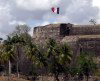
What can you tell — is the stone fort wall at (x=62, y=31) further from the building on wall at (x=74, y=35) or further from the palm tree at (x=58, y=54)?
the palm tree at (x=58, y=54)

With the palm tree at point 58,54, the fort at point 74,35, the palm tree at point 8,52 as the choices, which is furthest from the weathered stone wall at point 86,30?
the palm tree at point 8,52

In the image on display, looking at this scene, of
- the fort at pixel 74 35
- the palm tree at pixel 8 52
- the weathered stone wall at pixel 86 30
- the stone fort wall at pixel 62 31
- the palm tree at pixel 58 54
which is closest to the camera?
the palm tree at pixel 58 54

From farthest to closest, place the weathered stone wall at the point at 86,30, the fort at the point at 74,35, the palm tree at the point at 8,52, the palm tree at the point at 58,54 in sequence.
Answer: the weathered stone wall at the point at 86,30
the fort at the point at 74,35
the palm tree at the point at 8,52
the palm tree at the point at 58,54

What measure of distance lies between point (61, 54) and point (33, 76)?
1408cm

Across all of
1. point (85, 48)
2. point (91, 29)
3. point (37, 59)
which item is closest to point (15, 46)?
point (37, 59)

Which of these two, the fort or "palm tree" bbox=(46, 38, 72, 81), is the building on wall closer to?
the fort

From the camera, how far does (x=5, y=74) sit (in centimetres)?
8231

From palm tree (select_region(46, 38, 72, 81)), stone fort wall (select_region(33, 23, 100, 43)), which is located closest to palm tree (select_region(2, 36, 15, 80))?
palm tree (select_region(46, 38, 72, 81))

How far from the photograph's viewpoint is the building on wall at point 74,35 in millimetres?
87812

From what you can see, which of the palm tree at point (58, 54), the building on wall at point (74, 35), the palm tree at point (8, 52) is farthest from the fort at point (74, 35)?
the palm tree at point (8, 52)

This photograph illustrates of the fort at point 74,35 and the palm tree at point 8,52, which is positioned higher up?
the fort at point 74,35

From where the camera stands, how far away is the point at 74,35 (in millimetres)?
95562

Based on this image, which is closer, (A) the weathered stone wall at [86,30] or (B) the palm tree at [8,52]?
(B) the palm tree at [8,52]

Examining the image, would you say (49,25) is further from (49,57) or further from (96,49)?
(49,57)
